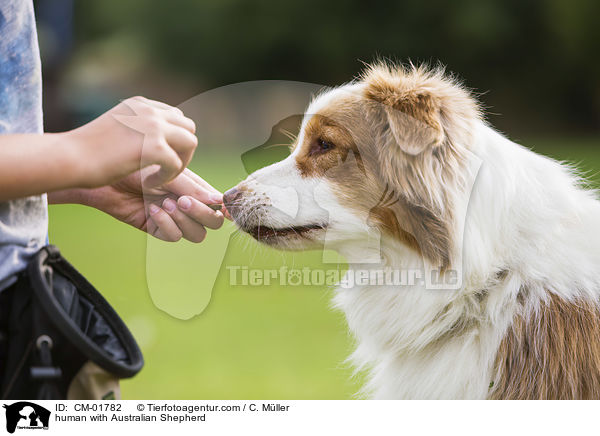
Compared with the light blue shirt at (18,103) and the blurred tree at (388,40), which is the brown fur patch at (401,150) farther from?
the blurred tree at (388,40)

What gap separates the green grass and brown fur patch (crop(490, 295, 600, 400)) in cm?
66

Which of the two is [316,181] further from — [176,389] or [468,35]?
[468,35]

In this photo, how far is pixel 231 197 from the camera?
1.92 metres

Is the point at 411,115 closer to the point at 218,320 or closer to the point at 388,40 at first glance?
the point at 218,320

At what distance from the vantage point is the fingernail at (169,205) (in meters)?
1.68

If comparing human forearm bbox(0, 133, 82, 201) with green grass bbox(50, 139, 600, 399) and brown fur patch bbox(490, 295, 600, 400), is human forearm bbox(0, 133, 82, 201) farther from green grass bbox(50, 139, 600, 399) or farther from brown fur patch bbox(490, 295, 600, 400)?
brown fur patch bbox(490, 295, 600, 400)

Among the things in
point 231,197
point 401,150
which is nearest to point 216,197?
point 231,197

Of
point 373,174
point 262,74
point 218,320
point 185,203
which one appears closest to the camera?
point 185,203

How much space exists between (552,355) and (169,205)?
1.06 meters

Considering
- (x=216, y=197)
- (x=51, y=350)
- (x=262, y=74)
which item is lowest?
(x=51, y=350)

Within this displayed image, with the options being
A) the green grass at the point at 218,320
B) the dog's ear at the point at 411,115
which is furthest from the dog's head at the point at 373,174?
the green grass at the point at 218,320

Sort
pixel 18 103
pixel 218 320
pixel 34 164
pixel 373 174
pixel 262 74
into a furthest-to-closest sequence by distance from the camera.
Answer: pixel 262 74 < pixel 218 320 < pixel 373 174 < pixel 18 103 < pixel 34 164

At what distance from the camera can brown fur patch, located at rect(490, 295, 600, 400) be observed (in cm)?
170
